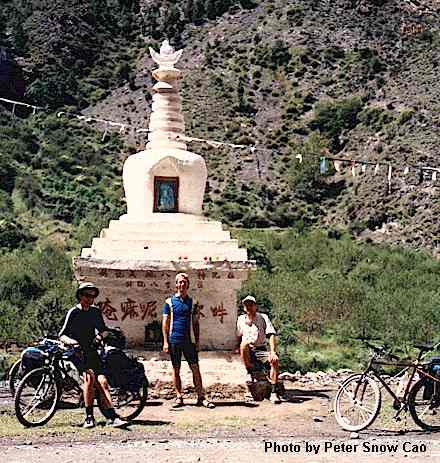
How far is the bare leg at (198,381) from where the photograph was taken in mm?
9188

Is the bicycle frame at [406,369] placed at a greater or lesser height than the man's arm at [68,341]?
lesser

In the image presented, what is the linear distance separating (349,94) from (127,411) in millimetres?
51821

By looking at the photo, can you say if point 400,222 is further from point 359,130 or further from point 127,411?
point 127,411

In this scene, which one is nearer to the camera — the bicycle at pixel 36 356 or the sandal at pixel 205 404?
the bicycle at pixel 36 356

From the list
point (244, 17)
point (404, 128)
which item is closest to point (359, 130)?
point (404, 128)

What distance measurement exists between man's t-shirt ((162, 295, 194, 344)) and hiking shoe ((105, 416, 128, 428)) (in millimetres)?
1357

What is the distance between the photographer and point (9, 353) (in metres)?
16.8

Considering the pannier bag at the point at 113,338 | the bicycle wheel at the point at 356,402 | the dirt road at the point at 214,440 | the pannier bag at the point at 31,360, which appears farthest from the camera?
the pannier bag at the point at 31,360

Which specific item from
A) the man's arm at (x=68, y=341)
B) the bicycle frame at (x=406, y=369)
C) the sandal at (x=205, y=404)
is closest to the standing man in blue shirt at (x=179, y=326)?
the sandal at (x=205, y=404)

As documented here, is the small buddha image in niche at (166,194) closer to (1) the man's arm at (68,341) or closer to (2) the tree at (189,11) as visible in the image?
(1) the man's arm at (68,341)

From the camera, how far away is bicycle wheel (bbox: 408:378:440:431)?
8.05 meters

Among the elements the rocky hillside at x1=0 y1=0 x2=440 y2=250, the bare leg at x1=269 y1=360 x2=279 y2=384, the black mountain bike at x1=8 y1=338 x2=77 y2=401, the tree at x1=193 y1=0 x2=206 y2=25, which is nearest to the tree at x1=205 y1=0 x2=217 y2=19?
the rocky hillside at x1=0 y1=0 x2=440 y2=250

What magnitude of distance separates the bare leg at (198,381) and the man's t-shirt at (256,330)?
1.00 metres

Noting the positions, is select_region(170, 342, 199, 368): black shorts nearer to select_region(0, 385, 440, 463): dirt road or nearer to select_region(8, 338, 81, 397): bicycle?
select_region(0, 385, 440, 463): dirt road
